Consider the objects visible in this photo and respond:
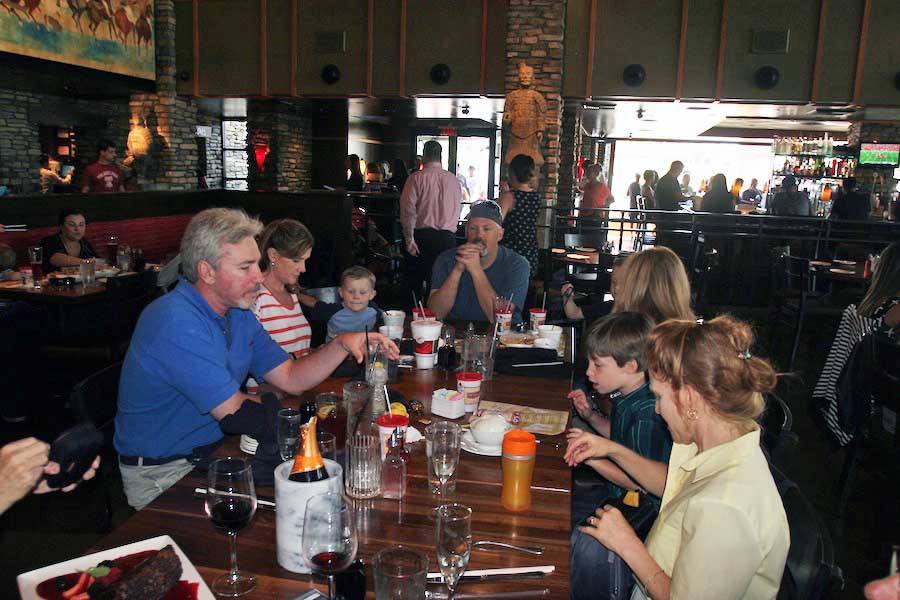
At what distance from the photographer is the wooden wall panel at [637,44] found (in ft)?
28.7

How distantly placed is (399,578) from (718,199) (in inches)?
382

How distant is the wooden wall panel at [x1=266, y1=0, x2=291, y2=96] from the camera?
9.72 m

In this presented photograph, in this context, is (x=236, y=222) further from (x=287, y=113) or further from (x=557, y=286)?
(x=287, y=113)

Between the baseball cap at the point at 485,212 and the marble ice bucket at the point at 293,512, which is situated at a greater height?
the baseball cap at the point at 485,212

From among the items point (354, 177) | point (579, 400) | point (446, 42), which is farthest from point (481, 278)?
point (354, 177)

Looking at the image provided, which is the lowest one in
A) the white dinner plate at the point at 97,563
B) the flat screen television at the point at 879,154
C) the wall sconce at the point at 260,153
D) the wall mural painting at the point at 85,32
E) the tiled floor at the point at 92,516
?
the tiled floor at the point at 92,516

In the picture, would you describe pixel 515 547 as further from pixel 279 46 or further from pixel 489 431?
pixel 279 46

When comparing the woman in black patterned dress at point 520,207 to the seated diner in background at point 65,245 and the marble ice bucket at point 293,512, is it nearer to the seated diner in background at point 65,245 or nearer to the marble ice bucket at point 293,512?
the seated diner in background at point 65,245

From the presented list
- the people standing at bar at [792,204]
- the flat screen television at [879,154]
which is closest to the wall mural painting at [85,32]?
the people standing at bar at [792,204]

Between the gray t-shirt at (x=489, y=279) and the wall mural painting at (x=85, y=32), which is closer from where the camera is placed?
the gray t-shirt at (x=489, y=279)

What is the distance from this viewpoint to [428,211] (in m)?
7.39

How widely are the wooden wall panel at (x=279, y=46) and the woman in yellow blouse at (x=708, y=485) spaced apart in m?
9.10

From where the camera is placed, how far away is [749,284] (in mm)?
9180

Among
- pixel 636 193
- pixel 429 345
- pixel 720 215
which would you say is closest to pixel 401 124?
pixel 636 193
